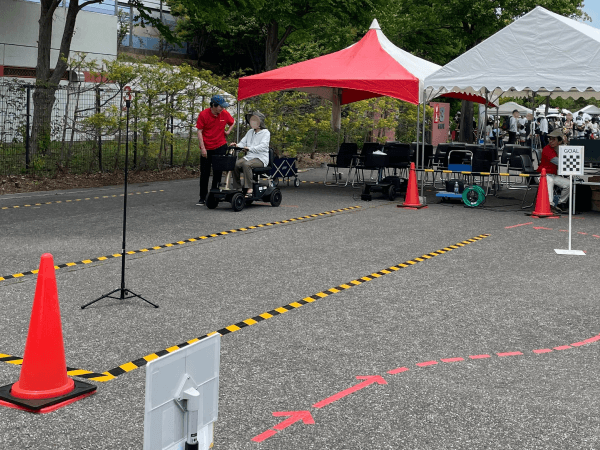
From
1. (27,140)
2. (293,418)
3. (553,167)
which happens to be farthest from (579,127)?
(293,418)

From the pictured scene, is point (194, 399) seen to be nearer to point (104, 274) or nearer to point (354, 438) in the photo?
point (354, 438)

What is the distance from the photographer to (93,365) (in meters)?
5.44

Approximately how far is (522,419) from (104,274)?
518 centimetres

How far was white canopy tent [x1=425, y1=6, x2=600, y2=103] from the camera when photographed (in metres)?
15.2

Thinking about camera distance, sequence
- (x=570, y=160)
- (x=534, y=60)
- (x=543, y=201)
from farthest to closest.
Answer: (x=534, y=60) < (x=543, y=201) < (x=570, y=160)

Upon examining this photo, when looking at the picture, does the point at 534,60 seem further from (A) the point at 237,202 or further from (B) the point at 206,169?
(B) the point at 206,169

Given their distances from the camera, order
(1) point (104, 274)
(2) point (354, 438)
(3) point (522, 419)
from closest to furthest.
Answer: (2) point (354, 438), (3) point (522, 419), (1) point (104, 274)

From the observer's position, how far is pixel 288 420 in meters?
4.53

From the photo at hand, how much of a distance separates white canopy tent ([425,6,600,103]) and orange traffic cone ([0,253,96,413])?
11.9 m

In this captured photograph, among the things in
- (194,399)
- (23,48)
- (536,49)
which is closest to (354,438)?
(194,399)

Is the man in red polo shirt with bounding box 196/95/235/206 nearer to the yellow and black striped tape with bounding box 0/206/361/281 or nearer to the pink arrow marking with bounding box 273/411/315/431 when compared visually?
the yellow and black striped tape with bounding box 0/206/361/281

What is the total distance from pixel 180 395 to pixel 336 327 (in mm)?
3762

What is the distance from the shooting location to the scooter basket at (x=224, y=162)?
1370cm

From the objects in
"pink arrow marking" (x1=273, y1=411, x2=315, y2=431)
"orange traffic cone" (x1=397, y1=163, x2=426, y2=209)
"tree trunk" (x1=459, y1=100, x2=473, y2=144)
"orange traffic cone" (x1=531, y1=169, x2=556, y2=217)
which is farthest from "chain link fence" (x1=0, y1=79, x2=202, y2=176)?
"tree trunk" (x1=459, y1=100, x2=473, y2=144)
